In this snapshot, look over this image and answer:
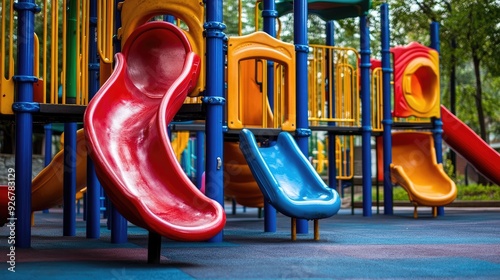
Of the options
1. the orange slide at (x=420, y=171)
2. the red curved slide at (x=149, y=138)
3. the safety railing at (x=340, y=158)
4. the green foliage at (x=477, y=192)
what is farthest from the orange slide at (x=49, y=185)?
the green foliage at (x=477, y=192)

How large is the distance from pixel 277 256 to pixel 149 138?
170 centimetres

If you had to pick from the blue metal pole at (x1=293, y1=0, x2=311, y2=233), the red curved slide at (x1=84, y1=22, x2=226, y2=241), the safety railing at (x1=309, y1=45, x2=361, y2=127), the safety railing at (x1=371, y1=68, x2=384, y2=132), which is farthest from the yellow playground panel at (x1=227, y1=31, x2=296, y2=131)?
the safety railing at (x1=371, y1=68, x2=384, y2=132)

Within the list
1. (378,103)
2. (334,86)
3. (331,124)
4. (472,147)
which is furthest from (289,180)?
(472,147)

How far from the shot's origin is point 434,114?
1681 cm

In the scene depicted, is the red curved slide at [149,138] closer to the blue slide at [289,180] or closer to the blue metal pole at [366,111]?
the blue slide at [289,180]

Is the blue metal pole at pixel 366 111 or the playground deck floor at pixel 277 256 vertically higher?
the blue metal pole at pixel 366 111

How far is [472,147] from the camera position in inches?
675

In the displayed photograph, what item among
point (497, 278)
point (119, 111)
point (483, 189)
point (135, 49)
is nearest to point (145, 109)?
point (119, 111)

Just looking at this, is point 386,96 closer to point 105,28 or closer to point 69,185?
point 69,185

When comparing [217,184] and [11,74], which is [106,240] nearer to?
[217,184]

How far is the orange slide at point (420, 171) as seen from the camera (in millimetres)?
15188

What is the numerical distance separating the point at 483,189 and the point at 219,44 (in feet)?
48.4

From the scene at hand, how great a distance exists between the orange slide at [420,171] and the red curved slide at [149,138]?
24.2 feet

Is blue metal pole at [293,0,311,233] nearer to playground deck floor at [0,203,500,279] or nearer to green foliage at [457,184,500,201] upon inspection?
playground deck floor at [0,203,500,279]
